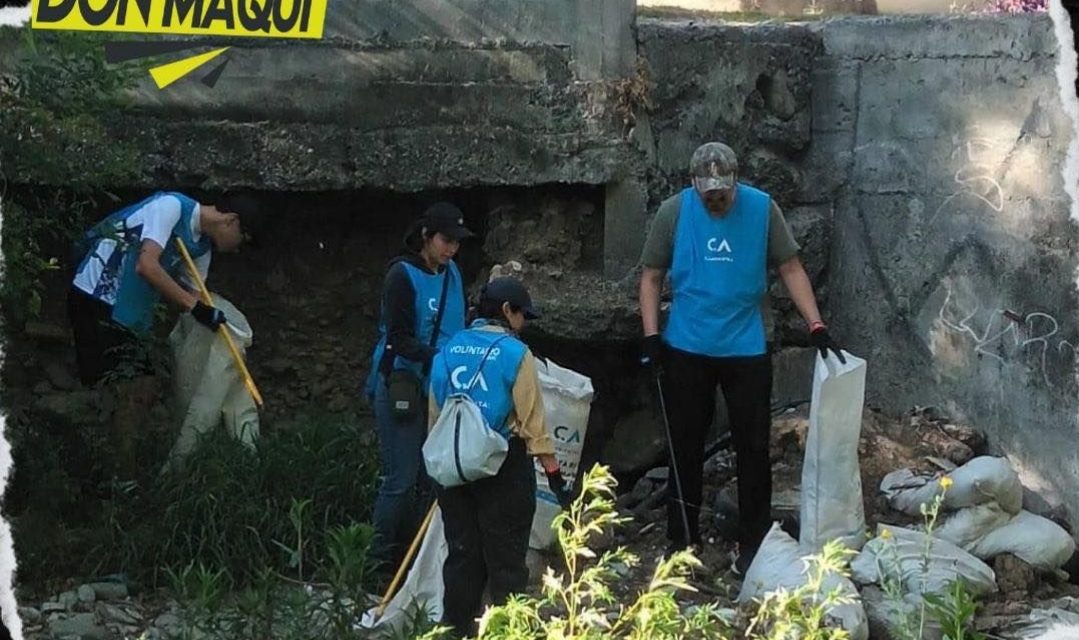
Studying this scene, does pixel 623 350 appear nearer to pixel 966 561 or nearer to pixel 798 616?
pixel 966 561

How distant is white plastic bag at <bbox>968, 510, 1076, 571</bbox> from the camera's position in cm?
533

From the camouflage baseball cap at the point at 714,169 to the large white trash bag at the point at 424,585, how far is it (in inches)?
61.5

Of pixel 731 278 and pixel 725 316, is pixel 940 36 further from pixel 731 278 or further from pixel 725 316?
pixel 725 316

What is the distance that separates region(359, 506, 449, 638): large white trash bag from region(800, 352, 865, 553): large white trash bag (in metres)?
1.32

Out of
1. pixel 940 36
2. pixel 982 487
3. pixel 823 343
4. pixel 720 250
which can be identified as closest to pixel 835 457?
pixel 823 343

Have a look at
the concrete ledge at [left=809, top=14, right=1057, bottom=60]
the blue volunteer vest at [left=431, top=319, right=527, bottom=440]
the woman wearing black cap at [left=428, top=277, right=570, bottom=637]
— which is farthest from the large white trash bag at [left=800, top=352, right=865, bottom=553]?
the concrete ledge at [left=809, top=14, right=1057, bottom=60]

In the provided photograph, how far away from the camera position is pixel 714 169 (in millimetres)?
5391

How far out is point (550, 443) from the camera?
4629mm

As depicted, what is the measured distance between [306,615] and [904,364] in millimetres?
3146

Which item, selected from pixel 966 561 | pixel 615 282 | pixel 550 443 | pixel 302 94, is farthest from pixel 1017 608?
pixel 302 94

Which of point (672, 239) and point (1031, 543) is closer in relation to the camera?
point (1031, 543)

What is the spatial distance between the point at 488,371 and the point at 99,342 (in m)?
2.15

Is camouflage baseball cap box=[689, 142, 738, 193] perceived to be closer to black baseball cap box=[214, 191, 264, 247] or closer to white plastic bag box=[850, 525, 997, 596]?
white plastic bag box=[850, 525, 997, 596]

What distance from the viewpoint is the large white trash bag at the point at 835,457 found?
525cm
